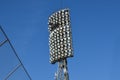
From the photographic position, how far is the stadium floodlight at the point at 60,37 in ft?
172

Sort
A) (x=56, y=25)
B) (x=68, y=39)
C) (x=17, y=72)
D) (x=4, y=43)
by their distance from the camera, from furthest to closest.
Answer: (x=56, y=25)
(x=68, y=39)
(x=17, y=72)
(x=4, y=43)

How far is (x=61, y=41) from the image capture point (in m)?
53.5

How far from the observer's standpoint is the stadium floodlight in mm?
52562

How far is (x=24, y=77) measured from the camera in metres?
12.9

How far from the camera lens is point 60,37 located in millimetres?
53812

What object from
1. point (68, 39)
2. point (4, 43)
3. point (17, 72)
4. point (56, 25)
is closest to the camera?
point (4, 43)

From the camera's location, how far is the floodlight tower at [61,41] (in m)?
52.6

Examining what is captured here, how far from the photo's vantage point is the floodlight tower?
5256 cm

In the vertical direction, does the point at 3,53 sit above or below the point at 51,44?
above

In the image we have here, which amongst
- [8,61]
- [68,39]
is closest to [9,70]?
[8,61]

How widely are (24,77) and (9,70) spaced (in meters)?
1.60

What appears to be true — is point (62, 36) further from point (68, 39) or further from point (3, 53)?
point (3, 53)

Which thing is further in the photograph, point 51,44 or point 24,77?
point 51,44

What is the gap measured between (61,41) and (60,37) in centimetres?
73
